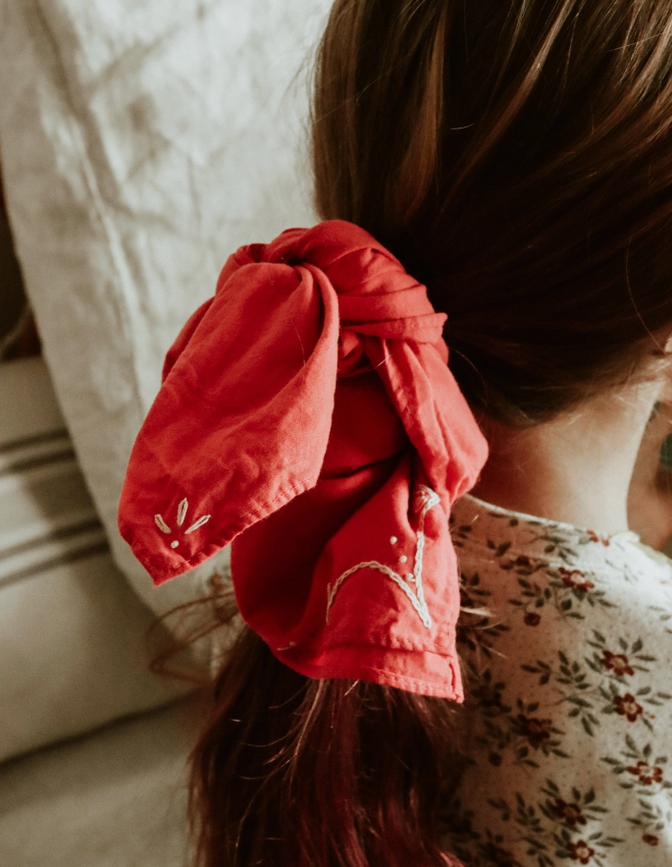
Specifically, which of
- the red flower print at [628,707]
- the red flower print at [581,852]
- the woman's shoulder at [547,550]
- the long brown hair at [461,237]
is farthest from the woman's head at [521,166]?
the red flower print at [581,852]

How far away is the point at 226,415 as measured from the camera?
1.10ft

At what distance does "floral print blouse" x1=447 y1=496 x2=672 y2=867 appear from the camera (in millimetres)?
472

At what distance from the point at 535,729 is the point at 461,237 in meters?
0.34

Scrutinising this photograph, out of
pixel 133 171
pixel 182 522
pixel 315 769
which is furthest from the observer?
pixel 133 171

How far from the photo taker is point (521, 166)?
1.21 feet

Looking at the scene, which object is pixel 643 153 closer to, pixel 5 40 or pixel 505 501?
pixel 505 501

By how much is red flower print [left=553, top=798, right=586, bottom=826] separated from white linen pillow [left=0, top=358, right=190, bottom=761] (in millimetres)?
359

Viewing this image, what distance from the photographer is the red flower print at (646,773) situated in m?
0.47

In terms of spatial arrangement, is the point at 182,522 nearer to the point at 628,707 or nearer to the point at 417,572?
the point at 417,572

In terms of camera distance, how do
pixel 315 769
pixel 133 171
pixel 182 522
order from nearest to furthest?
1. pixel 182 522
2. pixel 315 769
3. pixel 133 171

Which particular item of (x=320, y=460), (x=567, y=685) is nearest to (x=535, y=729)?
(x=567, y=685)

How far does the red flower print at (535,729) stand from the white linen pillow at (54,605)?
0.34m

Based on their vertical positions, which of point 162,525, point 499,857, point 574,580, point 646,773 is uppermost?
point 162,525

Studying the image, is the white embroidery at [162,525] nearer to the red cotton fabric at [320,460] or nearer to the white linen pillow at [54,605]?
the red cotton fabric at [320,460]
